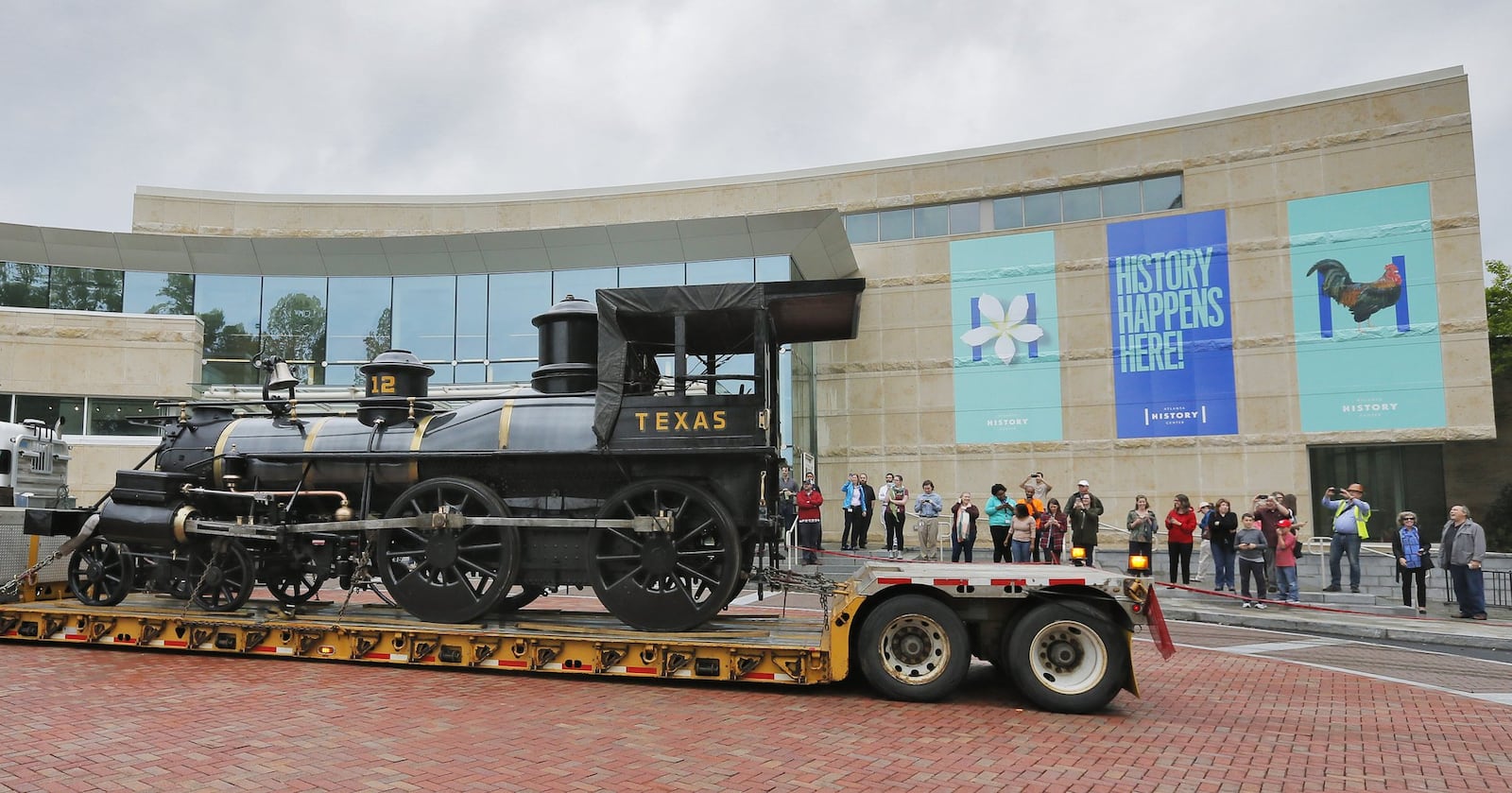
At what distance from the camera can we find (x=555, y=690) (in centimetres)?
770

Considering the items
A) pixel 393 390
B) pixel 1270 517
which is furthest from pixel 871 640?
pixel 1270 517

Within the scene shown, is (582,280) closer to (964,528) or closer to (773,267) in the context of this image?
(773,267)

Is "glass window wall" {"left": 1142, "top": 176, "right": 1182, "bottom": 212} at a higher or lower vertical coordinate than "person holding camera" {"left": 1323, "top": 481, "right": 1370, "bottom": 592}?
higher

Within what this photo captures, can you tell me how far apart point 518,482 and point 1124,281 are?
65.1 feet

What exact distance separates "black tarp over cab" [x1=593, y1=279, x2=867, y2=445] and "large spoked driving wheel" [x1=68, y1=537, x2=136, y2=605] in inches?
240

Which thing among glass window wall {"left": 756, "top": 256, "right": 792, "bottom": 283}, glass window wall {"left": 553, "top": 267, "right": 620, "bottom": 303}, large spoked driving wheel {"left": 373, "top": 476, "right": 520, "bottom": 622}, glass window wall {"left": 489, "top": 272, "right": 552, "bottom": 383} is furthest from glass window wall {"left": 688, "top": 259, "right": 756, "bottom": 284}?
large spoked driving wheel {"left": 373, "top": 476, "right": 520, "bottom": 622}

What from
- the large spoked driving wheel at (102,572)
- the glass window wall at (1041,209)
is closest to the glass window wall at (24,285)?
the large spoked driving wheel at (102,572)

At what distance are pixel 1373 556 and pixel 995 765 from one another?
1564 cm

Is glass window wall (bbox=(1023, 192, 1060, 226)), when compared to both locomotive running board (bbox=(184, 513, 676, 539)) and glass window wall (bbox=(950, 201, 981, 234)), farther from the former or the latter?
locomotive running board (bbox=(184, 513, 676, 539))

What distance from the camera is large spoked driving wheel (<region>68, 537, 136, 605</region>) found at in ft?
34.2

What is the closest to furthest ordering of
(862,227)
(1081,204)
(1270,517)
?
1. (1270,517)
2. (1081,204)
3. (862,227)

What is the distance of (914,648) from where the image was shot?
7359 millimetres

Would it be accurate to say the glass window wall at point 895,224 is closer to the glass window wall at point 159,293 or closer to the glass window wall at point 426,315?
the glass window wall at point 426,315

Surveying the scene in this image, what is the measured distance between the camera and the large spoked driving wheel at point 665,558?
8.48 meters
